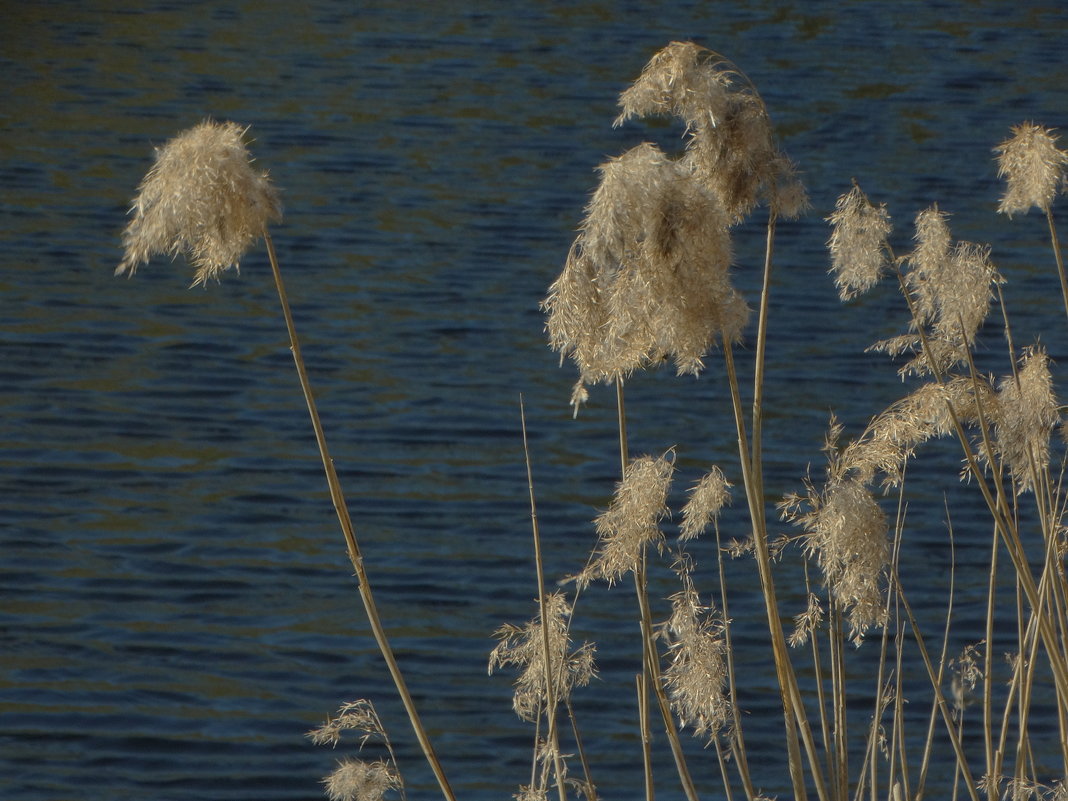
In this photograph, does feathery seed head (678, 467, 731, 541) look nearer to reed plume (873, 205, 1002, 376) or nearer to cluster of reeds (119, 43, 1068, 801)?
cluster of reeds (119, 43, 1068, 801)

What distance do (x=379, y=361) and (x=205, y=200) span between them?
138 inches

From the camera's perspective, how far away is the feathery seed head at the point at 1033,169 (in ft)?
4.33

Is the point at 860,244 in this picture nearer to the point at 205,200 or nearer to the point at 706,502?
the point at 706,502

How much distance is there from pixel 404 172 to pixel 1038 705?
373 centimetres

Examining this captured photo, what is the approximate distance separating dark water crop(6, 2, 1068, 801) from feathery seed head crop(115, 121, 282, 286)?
133 centimetres

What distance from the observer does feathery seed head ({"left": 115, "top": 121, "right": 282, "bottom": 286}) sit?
1034 millimetres

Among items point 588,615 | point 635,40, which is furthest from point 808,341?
point 635,40

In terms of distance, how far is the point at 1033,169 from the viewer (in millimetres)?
1347

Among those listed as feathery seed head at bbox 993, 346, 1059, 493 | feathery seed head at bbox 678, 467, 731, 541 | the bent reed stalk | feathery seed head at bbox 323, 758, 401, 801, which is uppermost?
the bent reed stalk

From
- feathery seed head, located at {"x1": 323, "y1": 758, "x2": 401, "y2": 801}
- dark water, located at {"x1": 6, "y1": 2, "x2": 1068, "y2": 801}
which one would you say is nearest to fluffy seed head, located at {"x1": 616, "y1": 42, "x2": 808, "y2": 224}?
feathery seed head, located at {"x1": 323, "y1": 758, "x2": 401, "y2": 801}

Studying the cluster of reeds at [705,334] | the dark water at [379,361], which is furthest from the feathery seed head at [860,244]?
the dark water at [379,361]

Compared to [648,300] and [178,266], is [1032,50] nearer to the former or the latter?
[178,266]

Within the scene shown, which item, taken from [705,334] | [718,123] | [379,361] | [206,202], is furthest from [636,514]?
[379,361]

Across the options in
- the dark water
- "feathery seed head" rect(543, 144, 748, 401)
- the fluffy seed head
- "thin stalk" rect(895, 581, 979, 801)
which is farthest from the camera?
the dark water
